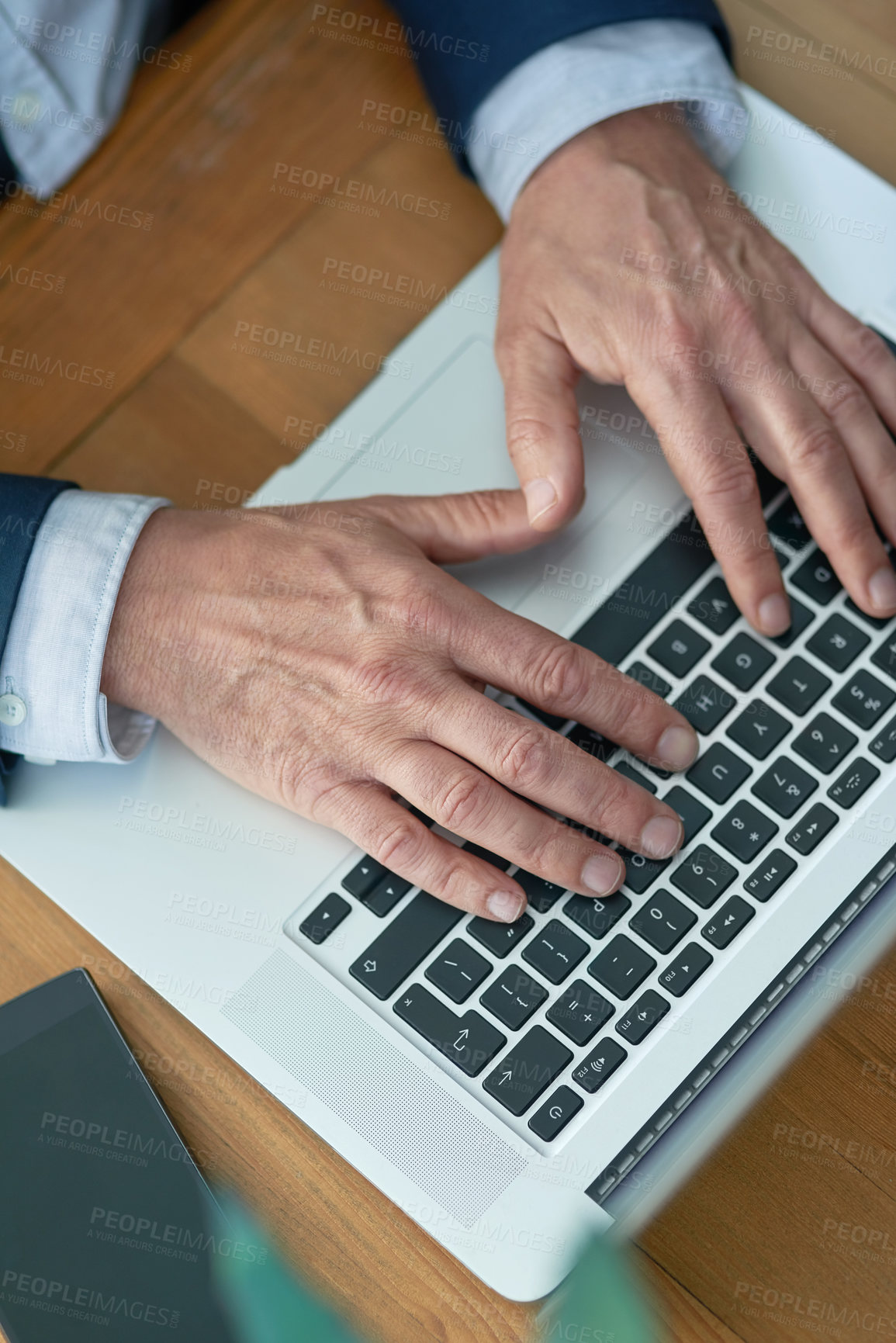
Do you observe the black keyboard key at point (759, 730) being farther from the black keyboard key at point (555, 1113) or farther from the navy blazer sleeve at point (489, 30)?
the navy blazer sleeve at point (489, 30)

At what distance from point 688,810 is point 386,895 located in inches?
7.5

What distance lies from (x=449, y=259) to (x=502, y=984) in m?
0.53

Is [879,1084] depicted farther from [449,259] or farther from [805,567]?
[449,259]

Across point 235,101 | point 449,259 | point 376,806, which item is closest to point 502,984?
point 376,806

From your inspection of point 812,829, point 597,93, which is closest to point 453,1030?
point 812,829

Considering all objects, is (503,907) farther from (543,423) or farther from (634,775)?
(543,423)

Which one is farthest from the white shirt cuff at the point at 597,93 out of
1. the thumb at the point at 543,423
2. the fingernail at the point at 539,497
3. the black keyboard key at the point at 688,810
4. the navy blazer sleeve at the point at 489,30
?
the black keyboard key at the point at 688,810

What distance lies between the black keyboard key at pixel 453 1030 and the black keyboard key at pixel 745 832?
6.9 inches

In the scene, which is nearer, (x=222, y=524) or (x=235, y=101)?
(x=222, y=524)

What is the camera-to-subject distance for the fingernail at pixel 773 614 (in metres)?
0.65

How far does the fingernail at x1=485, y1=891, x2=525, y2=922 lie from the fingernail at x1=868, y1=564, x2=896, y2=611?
0.97ft

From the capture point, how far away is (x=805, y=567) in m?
0.69

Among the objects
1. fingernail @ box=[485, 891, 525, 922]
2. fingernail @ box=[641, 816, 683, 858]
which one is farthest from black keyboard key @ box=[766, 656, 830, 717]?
fingernail @ box=[485, 891, 525, 922]

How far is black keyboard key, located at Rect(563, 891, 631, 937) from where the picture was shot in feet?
1.99
